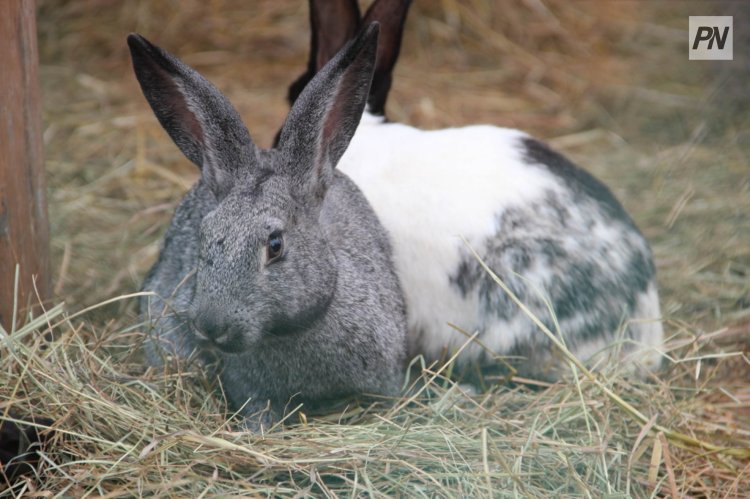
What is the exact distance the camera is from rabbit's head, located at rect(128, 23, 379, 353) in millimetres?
2807

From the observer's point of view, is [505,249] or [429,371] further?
[505,249]

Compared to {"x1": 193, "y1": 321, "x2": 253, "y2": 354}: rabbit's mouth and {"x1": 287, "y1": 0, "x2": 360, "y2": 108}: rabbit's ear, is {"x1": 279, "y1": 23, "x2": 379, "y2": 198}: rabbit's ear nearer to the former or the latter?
{"x1": 193, "y1": 321, "x2": 253, "y2": 354}: rabbit's mouth

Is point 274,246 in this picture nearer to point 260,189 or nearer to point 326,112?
point 260,189

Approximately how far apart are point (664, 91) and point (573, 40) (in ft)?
2.88

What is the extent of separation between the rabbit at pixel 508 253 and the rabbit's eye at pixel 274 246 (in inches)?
38.3

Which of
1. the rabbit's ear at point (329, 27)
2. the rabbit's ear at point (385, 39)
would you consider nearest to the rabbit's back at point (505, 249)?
the rabbit's ear at point (385, 39)

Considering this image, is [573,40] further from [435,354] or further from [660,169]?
[435,354]

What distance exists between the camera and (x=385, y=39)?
417cm

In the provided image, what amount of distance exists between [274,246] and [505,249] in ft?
3.80

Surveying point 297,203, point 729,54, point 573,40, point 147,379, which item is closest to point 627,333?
point 297,203

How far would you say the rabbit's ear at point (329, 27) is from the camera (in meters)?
4.12

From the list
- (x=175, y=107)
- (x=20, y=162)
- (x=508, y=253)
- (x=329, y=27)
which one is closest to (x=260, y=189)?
(x=175, y=107)

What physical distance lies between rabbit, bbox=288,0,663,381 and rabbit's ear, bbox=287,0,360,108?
0.53 meters

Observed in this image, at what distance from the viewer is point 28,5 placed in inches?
136
